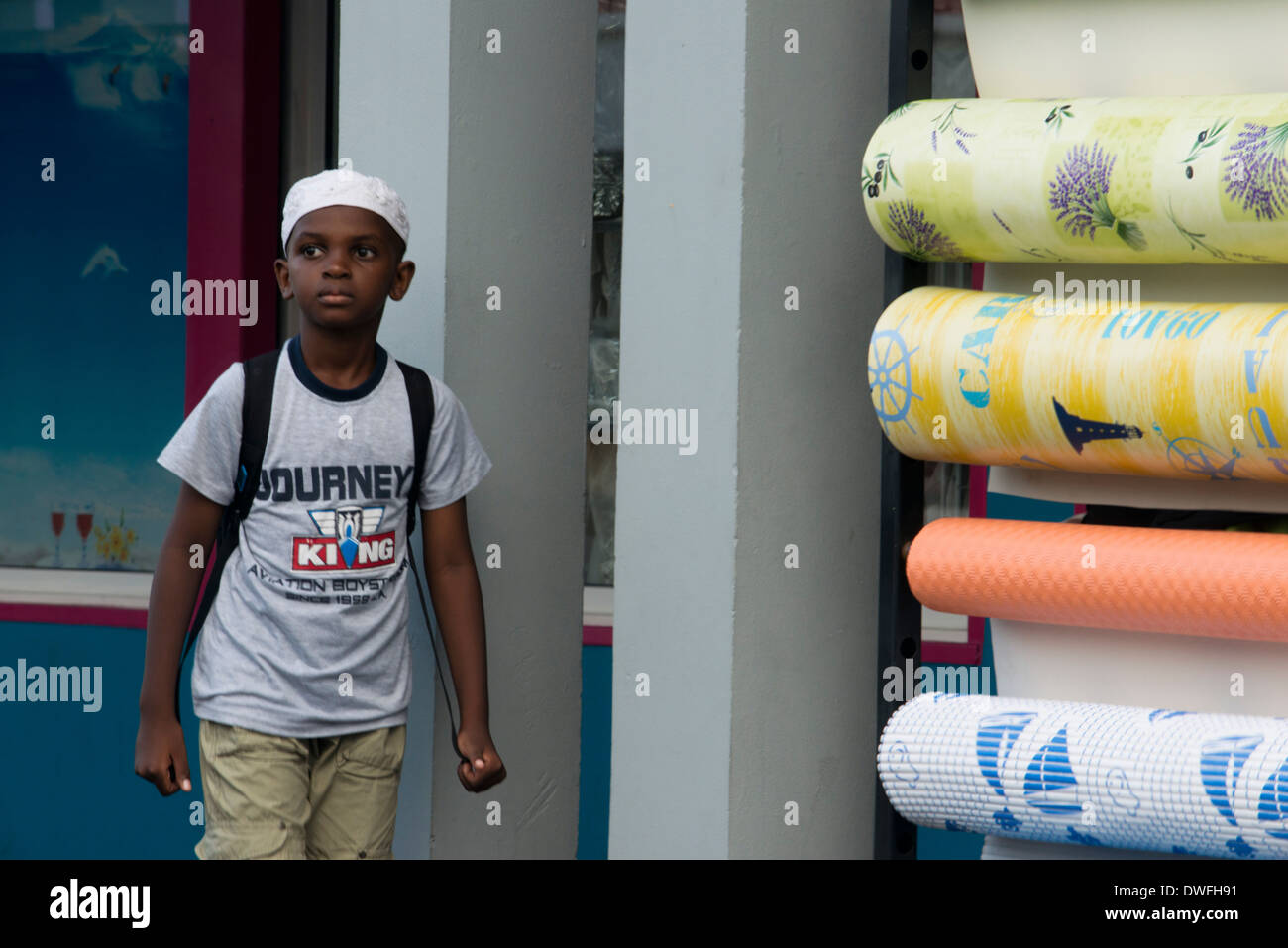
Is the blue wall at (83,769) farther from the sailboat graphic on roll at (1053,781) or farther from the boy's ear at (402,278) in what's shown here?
the sailboat graphic on roll at (1053,781)

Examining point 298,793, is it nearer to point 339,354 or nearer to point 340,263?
point 339,354

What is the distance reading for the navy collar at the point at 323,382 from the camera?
2.39 m

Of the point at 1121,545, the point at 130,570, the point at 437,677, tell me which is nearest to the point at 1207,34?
the point at 1121,545

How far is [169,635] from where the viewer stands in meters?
2.35

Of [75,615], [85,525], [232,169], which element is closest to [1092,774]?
[232,169]

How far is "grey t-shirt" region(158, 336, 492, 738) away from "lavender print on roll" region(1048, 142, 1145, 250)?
39.9 inches

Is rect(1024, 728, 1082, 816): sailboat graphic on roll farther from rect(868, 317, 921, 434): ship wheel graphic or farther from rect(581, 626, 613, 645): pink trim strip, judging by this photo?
rect(581, 626, 613, 645): pink trim strip

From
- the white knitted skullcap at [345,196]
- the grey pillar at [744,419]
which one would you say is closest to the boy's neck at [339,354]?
the white knitted skullcap at [345,196]


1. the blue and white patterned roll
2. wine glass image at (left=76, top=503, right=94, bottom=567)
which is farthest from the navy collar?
wine glass image at (left=76, top=503, right=94, bottom=567)

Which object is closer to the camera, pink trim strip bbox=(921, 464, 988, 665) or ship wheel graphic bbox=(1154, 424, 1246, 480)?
ship wheel graphic bbox=(1154, 424, 1246, 480)

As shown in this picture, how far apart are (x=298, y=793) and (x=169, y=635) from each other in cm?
30

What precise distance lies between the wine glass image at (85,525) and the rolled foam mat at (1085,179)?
3063mm

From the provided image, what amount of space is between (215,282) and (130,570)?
97cm

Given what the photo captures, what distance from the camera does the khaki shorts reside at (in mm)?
2328
